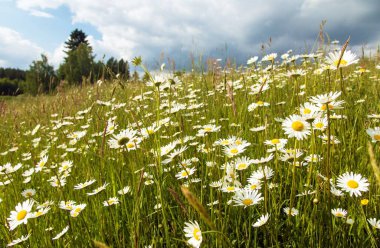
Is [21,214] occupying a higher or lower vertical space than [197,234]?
lower

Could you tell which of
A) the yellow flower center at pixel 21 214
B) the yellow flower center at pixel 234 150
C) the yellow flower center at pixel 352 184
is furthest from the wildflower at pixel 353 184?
the yellow flower center at pixel 21 214

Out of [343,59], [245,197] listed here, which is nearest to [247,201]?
[245,197]

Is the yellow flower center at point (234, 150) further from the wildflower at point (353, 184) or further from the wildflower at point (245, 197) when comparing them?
the wildflower at point (353, 184)

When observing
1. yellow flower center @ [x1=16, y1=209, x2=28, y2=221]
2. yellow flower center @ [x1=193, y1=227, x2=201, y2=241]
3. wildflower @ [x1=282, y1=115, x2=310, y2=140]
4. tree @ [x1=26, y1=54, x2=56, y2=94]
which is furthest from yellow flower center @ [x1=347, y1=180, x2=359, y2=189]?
tree @ [x1=26, y1=54, x2=56, y2=94]

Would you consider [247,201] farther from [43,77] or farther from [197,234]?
[43,77]

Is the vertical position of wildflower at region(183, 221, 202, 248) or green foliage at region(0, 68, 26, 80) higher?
green foliage at region(0, 68, 26, 80)

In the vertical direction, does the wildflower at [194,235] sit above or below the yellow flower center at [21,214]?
above

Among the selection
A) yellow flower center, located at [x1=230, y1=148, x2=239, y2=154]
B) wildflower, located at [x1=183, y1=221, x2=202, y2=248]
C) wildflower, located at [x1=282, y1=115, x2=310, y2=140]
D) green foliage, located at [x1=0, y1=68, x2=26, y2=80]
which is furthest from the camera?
green foliage, located at [x1=0, y1=68, x2=26, y2=80]

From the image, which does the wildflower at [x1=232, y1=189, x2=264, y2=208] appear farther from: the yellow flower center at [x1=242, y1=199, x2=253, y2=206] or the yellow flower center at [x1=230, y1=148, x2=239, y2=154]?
the yellow flower center at [x1=230, y1=148, x2=239, y2=154]

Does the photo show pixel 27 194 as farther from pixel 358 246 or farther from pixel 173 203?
pixel 358 246

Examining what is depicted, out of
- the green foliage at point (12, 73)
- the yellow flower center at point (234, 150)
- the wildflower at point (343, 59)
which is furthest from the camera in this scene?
the green foliage at point (12, 73)

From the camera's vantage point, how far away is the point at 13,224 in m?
1.56

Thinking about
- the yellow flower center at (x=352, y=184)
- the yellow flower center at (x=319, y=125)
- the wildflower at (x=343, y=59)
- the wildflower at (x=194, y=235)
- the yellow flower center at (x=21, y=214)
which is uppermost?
the wildflower at (x=343, y=59)

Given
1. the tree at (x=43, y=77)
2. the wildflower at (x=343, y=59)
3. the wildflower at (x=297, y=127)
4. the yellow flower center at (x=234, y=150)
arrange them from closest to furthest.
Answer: the wildflower at (x=297, y=127) → the wildflower at (x=343, y=59) → the yellow flower center at (x=234, y=150) → the tree at (x=43, y=77)
